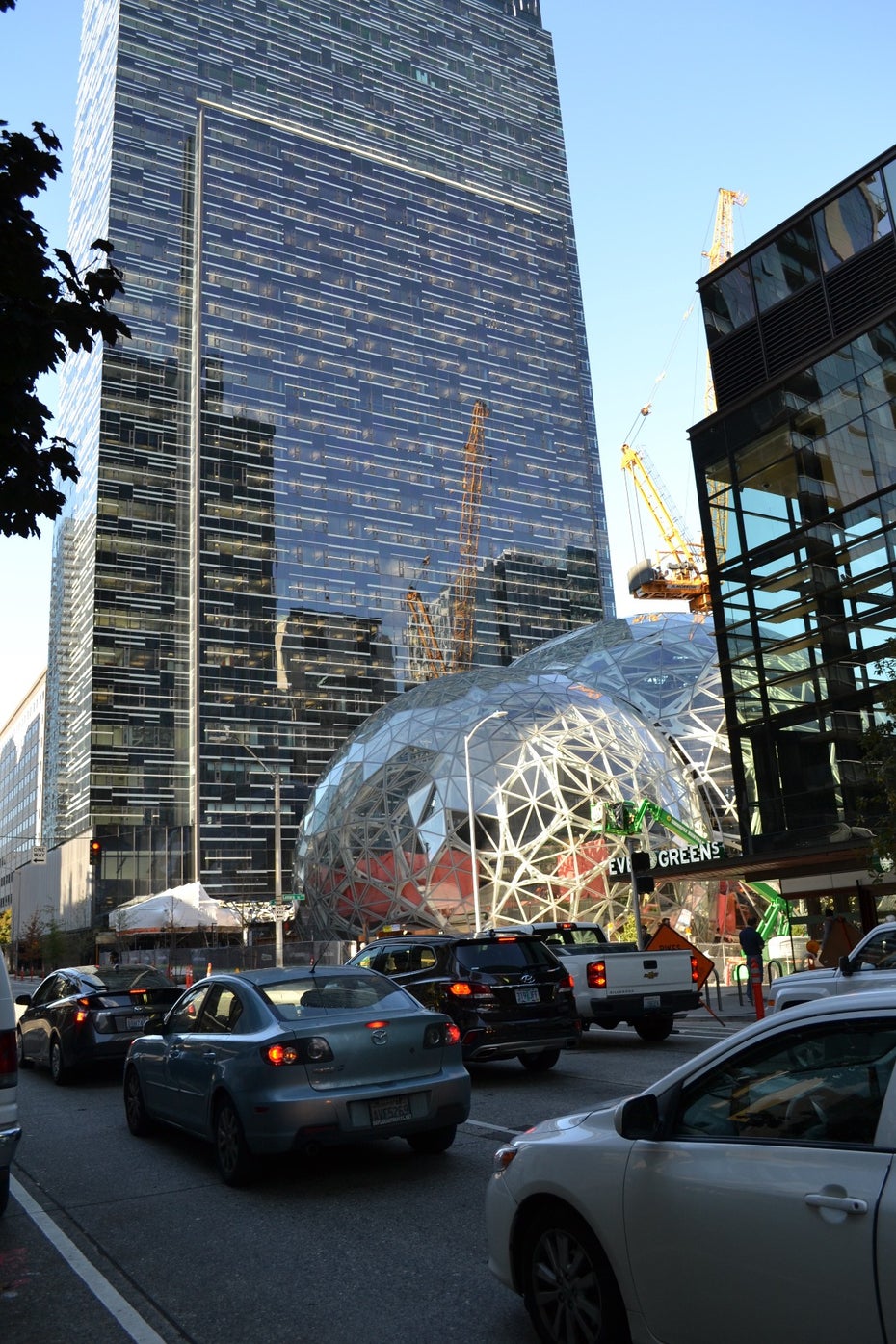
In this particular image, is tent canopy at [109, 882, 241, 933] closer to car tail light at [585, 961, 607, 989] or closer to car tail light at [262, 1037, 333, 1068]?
car tail light at [585, 961, 607, 989]

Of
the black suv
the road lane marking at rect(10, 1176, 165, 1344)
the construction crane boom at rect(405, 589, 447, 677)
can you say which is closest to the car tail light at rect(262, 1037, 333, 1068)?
the road lane marking at rect(10, 1176, 165, 1344)

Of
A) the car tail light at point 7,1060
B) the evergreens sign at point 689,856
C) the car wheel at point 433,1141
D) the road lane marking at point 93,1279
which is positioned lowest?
the road lane marking at point 93,1279

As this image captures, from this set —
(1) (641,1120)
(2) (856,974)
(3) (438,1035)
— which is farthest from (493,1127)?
(1) (641,1120)

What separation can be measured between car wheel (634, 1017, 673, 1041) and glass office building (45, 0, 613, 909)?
79.7m

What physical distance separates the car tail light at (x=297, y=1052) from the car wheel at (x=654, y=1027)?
10.2 metres

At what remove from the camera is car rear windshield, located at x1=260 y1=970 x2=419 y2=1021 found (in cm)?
813

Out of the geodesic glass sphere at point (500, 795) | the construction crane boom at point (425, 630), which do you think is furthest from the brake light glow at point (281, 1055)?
the construction crane boom at point (425, 630)

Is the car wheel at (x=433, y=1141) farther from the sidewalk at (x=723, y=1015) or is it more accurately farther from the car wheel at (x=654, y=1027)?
the sidewalk at (x=723, y=1015)

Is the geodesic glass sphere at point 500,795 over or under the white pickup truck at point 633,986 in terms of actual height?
over

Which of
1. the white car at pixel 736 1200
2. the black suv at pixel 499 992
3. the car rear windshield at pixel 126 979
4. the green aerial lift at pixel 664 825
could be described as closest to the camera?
the white car at pixel 736 1200

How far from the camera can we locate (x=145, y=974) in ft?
52.5

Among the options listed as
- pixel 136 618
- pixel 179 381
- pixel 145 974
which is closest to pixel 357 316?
pixel 179 381

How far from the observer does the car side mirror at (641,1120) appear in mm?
3994

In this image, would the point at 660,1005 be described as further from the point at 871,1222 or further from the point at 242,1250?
the point at 871,1222
